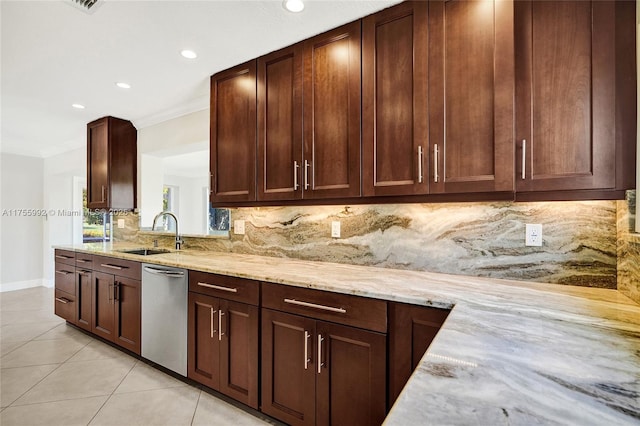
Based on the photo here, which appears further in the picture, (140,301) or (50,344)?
(50,344)

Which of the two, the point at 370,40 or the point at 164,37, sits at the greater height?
the point at 164,37

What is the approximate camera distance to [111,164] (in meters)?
3.65

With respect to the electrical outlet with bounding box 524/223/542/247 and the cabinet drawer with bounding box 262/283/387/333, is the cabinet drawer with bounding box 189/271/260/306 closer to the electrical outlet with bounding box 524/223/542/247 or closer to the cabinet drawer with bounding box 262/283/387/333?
the cabinet drawer with bounding box 262/283/387/333

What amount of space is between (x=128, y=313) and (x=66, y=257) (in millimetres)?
1470

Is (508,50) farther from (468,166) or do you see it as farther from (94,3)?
(94,3)

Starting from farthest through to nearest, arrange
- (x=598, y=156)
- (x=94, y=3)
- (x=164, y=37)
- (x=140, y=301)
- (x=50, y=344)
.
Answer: (x=50, y=344) < (x=140, y=301) < (x=164, y=37) < (x=94, y=3) < (x=598, y=156)

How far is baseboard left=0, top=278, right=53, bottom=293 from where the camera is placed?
5.14 m

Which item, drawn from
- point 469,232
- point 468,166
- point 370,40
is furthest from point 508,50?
point 469,232

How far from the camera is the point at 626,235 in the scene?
1.34 m

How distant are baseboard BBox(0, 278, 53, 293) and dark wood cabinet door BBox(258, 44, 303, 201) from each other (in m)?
5.78

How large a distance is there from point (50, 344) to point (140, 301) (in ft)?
4.70

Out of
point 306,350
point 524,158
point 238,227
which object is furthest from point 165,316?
point 524,158

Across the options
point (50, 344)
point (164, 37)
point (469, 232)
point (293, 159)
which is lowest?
point (50, 344)

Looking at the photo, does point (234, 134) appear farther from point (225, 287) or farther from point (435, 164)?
point (435, 164)
